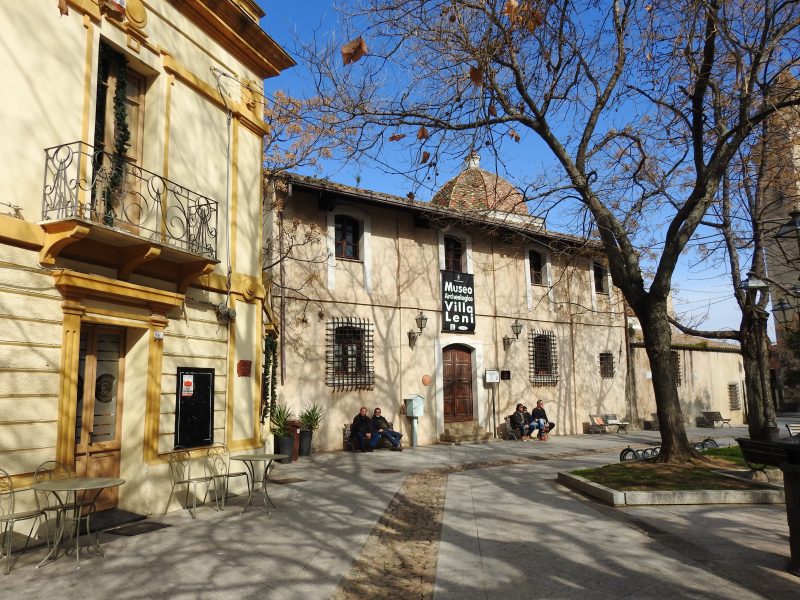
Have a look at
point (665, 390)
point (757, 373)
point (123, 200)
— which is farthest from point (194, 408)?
point (757, 373)

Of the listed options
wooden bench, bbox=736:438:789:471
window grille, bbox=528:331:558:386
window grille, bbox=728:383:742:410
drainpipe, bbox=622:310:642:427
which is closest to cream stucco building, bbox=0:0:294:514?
wooden bench, bbox=736:438:789:471

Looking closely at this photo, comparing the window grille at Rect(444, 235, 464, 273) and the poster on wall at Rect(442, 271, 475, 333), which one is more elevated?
the window grille at Rect(444, 235, 464, 273)

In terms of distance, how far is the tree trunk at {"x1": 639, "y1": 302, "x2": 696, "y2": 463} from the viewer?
9.59 metres

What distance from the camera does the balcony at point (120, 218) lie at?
19.7 ft

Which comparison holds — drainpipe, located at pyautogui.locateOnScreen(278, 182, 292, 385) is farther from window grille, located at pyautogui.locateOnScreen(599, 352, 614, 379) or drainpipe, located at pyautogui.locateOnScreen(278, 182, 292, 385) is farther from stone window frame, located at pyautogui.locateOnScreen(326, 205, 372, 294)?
window grille, located at pyautogui.locateOnScreen(599, 352, 614, 379)

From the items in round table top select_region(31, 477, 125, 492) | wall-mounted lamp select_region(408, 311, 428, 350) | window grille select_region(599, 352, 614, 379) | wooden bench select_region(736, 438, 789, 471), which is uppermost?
wall-mounted lamp select_region(408, 311, 428, 350)

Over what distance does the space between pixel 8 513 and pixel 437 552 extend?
160 inches

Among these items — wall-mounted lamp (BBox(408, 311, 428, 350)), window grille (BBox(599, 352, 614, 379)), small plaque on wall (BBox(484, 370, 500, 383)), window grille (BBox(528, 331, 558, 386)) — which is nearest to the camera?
wall-mounted lamp (BBox(408, 311, 428, 350))

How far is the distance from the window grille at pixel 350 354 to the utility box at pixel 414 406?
1210 millimetres

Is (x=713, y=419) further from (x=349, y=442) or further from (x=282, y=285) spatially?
(x=282, y=285)

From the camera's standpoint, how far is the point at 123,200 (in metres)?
7.27

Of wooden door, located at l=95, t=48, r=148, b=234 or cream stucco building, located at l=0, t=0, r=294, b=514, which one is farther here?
wooden door, located at l=95, t=48, r=148, b=234

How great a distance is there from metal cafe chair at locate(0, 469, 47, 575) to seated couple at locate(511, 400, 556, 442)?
14.1 meters

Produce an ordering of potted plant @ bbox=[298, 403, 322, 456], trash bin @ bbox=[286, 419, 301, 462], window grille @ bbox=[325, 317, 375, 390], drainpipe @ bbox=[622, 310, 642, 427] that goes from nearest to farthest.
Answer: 1. trash bin @ bbox=[286, 419, 301, 462]
2. potted plant @ bbox=[298, 403, 322, 456]
3. window grille @ bbox=[325, 317, 375, 390]
4. drainpipe @ bbox=[622, 310, 642, 427]
